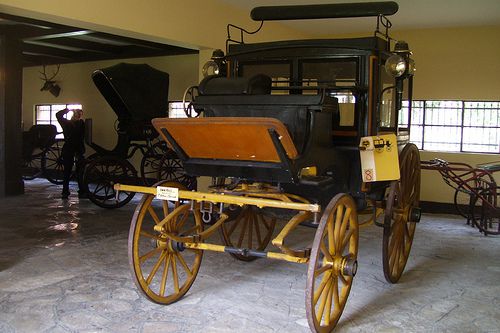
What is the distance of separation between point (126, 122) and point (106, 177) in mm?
897

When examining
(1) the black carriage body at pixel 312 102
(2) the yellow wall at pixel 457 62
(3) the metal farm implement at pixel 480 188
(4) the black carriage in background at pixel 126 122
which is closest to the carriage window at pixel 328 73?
(1) the black carriage body at pixel 312 102

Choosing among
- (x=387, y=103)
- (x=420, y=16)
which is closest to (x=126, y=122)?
(x=420, y=16)

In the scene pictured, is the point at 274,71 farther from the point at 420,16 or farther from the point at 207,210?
the point at 420,16

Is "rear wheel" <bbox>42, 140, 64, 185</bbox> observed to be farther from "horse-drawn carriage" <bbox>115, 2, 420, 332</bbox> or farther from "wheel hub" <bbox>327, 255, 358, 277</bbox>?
"wheel hub" <bbox>327, 255, 358, 277</bbox>

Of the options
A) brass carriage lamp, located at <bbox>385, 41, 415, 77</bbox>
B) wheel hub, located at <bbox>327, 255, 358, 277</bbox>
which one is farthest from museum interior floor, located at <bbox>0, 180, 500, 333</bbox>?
brass carriage lamp, located at <bbox>385, 41, 415, 77</bbox>

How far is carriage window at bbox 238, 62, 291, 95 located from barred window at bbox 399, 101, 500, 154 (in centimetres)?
487

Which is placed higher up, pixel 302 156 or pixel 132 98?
pixel 132 98

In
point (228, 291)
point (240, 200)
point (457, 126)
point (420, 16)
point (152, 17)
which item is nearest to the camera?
point (240, 200)

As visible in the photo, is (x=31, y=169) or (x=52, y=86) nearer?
(x=31, y=169)

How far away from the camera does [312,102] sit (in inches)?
119

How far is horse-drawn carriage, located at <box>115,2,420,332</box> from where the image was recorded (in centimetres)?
303

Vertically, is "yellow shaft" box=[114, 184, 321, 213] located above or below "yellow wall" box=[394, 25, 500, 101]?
below

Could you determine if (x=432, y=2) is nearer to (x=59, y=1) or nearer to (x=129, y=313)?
(x=59, y=1)

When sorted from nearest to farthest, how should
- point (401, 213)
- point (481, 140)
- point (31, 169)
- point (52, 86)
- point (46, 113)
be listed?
point (401, 213)
point (481, 140)
point (31, 169)
point (52, 86)
point (46, 113)
